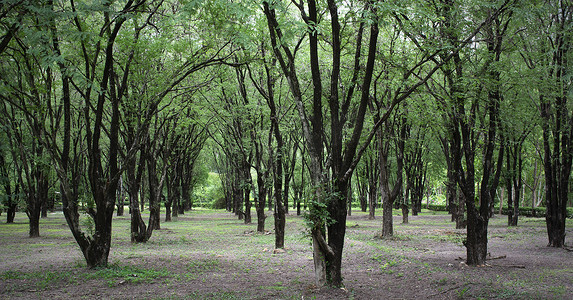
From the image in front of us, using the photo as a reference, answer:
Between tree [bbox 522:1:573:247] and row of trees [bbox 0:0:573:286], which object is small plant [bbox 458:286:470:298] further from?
tree [bbox 522:1:573:247]

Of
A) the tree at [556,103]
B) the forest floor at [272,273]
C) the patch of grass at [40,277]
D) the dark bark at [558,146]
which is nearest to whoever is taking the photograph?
the forest floor at [272,273]

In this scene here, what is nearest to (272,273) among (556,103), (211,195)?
(556,103)

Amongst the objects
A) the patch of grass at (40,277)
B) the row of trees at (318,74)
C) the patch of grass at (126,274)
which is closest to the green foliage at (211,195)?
the row of trees at (318,74)

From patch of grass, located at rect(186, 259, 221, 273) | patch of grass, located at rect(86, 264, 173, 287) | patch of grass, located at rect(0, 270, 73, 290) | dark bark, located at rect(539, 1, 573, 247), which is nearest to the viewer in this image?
patch of grass, located at rect(0, 270, 73, 290)

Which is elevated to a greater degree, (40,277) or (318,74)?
(318,74)

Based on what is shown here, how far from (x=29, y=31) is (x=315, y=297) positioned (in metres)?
6.12

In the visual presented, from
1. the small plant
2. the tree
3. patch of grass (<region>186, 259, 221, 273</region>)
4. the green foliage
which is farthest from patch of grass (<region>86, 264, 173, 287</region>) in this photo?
the green foliage

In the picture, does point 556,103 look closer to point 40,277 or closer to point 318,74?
point 318,74

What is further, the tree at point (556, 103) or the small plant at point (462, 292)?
the tree at point (556, 103)

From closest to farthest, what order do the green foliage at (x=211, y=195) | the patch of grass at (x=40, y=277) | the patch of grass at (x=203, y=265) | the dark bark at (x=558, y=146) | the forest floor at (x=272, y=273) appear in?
the forest floor at (x=272, y=273) → the patch of grass at (x=40, y=277) → the patch of grass at (x=203, y=265) → the dark bark at (x=558, y=146) → the green foliage at (x=211, y=195)

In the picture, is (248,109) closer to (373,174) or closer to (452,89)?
(452,89)

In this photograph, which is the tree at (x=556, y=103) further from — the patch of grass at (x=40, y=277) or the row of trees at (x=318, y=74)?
the patch of grass at (x=40, y=277)

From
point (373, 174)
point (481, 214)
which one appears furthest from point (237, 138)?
point (373, 174)

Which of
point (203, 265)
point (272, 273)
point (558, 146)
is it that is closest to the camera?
point (272, 273)
